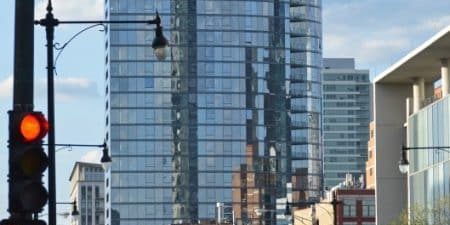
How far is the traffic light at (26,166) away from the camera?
15.6m

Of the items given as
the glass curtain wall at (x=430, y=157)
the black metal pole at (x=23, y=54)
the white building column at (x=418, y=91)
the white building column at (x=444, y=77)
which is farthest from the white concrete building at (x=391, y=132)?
the black metal pole at (x=23, y=54)

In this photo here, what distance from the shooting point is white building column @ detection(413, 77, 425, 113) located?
102m

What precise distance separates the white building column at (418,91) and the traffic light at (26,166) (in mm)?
86550

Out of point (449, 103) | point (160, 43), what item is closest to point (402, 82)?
point (449, 103)

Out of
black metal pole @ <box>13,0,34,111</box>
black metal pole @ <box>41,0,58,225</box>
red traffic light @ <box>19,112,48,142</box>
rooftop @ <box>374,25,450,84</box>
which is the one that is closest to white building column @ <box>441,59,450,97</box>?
rooftop @ <box>374,25,450,84</box>

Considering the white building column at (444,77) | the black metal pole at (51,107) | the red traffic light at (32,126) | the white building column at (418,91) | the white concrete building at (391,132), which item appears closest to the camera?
the red traffic light at (32,126)

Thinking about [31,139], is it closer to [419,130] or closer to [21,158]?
[21,158]

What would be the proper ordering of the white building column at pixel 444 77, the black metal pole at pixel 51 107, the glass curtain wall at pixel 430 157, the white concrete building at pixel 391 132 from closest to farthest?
the black metal pole at pixel 51 107, the glass curtain wall at pixel 430 157, the white building column at pixel 444 77, the white concrete building at pixel 391 132

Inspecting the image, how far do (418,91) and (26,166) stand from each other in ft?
292

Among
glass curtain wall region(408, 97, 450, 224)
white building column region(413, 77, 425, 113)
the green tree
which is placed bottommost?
the green tree

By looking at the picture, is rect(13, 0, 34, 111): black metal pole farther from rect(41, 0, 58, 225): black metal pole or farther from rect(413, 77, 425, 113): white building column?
rect(413, 77, 425, 113): white building column

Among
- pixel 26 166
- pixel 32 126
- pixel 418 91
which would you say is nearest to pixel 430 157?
pixel 418 91

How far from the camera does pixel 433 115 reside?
312 feet

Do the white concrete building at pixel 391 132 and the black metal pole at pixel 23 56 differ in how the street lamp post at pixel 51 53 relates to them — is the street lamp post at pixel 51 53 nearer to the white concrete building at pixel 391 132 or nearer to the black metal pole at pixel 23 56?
the black metal pole at pixel 23 56
